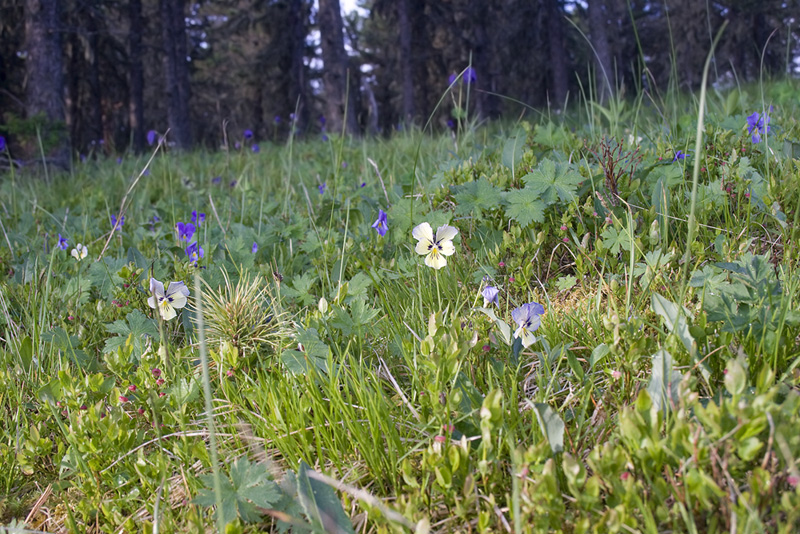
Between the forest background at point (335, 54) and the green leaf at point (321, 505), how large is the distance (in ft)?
26.7

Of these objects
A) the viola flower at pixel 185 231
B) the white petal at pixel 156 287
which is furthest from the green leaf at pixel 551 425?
the viola flower at pixel 185 231

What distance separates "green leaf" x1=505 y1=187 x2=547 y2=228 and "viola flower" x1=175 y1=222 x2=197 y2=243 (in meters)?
1.66

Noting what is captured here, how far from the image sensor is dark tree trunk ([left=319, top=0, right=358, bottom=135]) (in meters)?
9.91

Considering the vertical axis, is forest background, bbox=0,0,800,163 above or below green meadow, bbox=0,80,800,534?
above

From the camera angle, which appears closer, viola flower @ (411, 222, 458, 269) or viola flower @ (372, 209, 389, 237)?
viola flower @ (411, 222, 458, 269)

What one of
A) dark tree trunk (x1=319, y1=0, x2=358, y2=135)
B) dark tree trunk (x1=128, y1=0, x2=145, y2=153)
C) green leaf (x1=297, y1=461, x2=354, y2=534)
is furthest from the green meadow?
dark tree trunk (x1=128, y1=0, x2=145, y2=153)

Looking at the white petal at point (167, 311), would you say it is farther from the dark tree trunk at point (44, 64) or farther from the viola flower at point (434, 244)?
the dark tree trunk at point (44, 64)

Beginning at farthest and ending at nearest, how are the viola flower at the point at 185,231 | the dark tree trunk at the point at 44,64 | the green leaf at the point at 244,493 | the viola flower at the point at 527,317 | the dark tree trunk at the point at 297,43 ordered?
the dark tree trunk at the point at 297,43, the dark tree trunk at the point at 44,64, the viola flower at the point at 185,231, the viola flower at the point at 527,317, the green leaf at the point at 244,493

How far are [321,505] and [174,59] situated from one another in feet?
53.4

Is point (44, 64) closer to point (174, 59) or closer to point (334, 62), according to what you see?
point (334, 62)

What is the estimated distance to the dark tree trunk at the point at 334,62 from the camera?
390 inches

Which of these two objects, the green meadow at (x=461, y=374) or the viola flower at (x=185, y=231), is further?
the viola flower at (x=185, y=231)

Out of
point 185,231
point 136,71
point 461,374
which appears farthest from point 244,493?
point 136,71

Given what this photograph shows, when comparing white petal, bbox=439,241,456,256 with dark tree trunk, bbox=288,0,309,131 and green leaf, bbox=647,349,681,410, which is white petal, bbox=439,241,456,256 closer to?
green leaf, bbox=647,349,681,410
